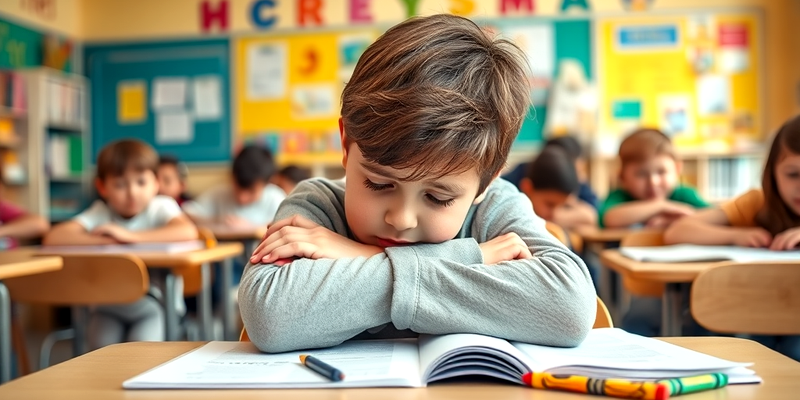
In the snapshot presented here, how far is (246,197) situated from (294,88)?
1.88 meters

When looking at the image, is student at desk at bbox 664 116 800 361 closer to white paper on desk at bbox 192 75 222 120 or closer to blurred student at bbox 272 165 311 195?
blurred student at bbox 272 165 311 195

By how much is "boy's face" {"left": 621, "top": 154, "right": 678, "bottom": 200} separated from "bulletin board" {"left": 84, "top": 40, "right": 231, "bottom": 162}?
3.76 m

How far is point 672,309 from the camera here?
190 centimetres

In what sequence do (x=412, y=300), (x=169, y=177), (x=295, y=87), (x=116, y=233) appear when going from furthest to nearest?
1. (x=295, y=87)
2. (x=169, y=177)
3. (x=116, y=233)
4. (x=412, y=300)

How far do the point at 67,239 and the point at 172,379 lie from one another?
2.26 meters

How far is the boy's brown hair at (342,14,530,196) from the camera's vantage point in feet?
2.99

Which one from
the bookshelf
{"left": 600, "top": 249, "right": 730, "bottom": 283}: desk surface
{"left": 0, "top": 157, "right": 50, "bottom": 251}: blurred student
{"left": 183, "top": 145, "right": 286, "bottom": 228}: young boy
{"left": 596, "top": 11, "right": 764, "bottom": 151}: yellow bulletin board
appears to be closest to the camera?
{"left": 600, "top": 249, "right": 730, "bottom": 283}: desk surface

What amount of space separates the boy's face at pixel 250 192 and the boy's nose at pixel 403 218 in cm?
346

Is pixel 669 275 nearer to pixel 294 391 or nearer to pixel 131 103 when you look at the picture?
pixel 294 391

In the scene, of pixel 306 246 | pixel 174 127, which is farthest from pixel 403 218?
pixel 174 127

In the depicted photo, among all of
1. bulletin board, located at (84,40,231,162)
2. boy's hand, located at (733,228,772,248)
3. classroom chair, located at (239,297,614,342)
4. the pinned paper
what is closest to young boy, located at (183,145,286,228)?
bulletin board, located at (84,40,231,162)

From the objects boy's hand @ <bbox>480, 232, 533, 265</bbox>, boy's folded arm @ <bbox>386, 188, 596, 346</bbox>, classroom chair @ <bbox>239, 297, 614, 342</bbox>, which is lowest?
classroom chair @ <bbox>239, 297, 614, 342</bbox>

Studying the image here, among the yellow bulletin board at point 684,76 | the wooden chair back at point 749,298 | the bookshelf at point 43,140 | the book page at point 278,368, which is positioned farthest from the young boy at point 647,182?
the bookshelf at point 43,140

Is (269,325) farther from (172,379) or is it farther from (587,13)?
(587,13)
